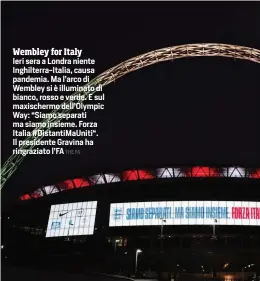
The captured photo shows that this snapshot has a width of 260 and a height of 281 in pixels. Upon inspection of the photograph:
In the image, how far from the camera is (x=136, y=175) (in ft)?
213

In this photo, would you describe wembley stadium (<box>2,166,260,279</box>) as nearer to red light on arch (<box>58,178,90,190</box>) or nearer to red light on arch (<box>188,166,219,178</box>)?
red light on arch (<box>188,166,219,178</box>)

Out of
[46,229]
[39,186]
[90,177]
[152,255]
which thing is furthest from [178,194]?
[39,186]

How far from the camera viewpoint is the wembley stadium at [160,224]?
54969 millimetres

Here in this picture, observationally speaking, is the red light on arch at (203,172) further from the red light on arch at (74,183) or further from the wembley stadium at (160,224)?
the red light on arch at (74,183)

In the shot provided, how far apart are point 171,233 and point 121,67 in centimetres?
3655

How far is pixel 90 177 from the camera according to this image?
67750mm

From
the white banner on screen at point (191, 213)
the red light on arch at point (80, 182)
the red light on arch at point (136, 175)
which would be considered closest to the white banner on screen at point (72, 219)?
the white banner on screen at point (191, 213)

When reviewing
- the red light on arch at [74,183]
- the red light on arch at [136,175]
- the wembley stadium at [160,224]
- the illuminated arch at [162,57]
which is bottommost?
the wembley stadium at [160,224]

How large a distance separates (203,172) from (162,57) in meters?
38.0

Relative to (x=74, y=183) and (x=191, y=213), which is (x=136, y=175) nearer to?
(x=191, y=213)

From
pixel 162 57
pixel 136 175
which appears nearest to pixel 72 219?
pixel 136 175

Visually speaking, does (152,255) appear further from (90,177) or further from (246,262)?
(90,177)

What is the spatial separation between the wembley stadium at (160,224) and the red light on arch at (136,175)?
16cm

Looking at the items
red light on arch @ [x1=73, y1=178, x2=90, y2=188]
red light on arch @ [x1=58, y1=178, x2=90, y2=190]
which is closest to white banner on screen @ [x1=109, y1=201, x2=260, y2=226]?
red light on arch @ [x1=73, y1=178, x2=90, y2=188]
